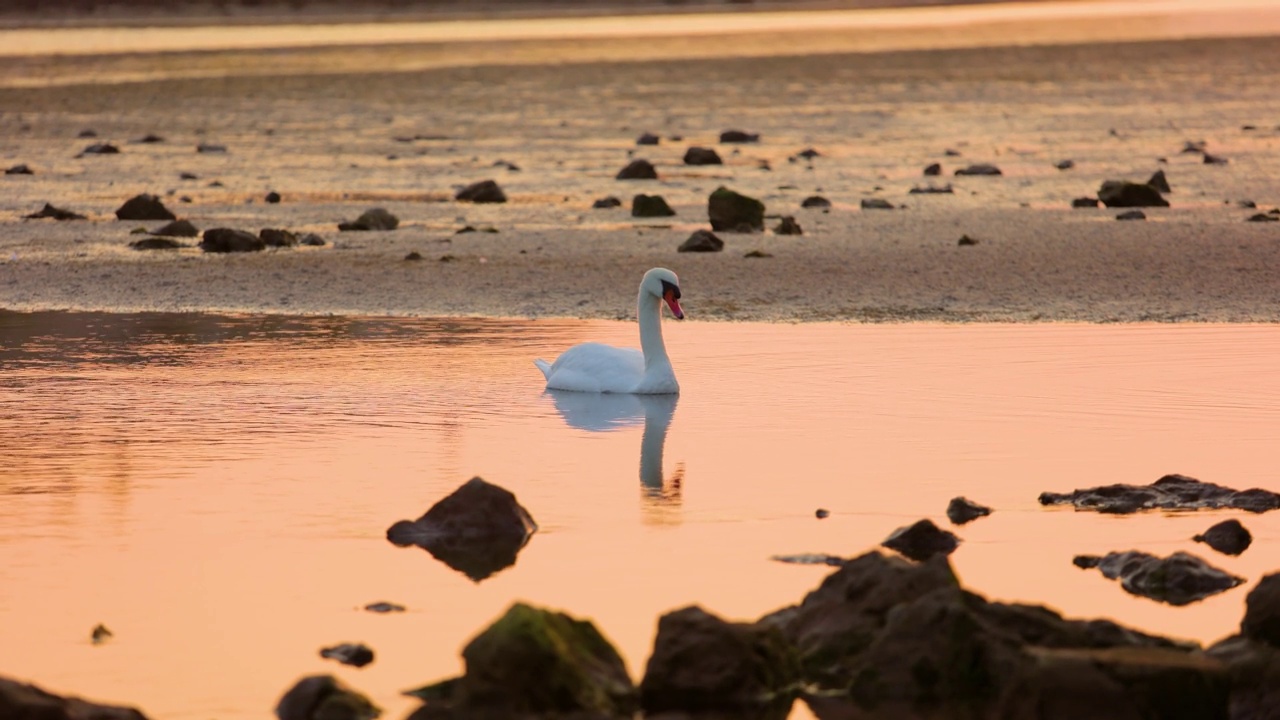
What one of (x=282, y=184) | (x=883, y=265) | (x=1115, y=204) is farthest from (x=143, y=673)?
(x=282, y=184)

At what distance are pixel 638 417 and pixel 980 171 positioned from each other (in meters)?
16.2

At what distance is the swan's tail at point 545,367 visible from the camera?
43.5ft

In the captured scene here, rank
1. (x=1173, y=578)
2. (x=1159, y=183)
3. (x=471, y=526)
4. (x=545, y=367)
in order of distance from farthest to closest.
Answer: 1. (x=1159, y=183)
2. (x=545, y=367)
3. (x=471, y=526)
4. (x=1173, y=578)

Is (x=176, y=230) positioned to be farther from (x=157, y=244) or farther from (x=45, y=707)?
(x=45, y=707)

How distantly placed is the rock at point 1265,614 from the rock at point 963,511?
2.12m

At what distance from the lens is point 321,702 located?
6.80 metres

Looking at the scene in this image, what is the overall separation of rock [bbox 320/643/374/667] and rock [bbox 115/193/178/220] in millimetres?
16012

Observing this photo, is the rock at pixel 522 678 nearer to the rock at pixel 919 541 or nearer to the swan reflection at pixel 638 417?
the rock at pixel 919 541

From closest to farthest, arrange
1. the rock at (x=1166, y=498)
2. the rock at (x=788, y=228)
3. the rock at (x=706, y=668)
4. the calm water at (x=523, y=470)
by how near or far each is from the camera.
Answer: the rock at (x=706, y=668) → the calm water at (x=523, y=470) → the rock at (x=1166, y=498) → the rock at (x=788, y=228)

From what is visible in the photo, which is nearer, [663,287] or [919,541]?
[919,541]

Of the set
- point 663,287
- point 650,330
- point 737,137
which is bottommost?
point 737,137

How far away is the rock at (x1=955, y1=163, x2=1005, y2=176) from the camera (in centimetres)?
2781

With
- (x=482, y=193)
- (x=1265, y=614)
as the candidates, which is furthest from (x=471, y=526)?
(x=482, y=193)

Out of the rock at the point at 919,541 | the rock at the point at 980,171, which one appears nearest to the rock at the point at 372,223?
the rock at the point at 980,171
